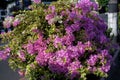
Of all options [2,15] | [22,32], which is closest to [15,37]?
[22,32]

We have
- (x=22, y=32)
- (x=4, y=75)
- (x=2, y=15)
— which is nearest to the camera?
(x=22, y=32)

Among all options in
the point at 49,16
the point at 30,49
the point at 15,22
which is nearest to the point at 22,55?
the point at 30,49

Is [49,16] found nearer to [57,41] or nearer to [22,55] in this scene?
[57,41]

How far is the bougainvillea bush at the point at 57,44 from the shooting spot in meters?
6.68

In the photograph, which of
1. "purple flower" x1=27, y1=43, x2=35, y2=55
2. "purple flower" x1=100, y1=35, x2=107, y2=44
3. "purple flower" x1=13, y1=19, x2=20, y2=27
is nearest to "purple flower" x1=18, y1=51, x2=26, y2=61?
"purple flower" x1=27, y1=43, x2=35, y2=55

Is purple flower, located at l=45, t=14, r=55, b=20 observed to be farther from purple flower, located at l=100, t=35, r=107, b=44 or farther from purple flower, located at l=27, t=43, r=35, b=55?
purple flower, located at l=100, t=35, r=107, b=44

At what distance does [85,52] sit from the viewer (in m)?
6.90

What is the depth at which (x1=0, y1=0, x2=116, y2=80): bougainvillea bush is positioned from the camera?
668 cm

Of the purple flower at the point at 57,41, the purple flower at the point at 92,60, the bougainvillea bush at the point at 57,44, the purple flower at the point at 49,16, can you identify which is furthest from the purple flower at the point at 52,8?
the purple flower at the point at 92,60

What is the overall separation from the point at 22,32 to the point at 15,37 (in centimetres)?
15

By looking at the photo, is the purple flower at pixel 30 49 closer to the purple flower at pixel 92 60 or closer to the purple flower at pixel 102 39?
the purple flower at pixel 92 60

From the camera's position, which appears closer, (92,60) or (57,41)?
(57,41)

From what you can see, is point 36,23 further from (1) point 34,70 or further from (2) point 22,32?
(1) point 34,70

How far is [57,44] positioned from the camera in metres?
6.75
